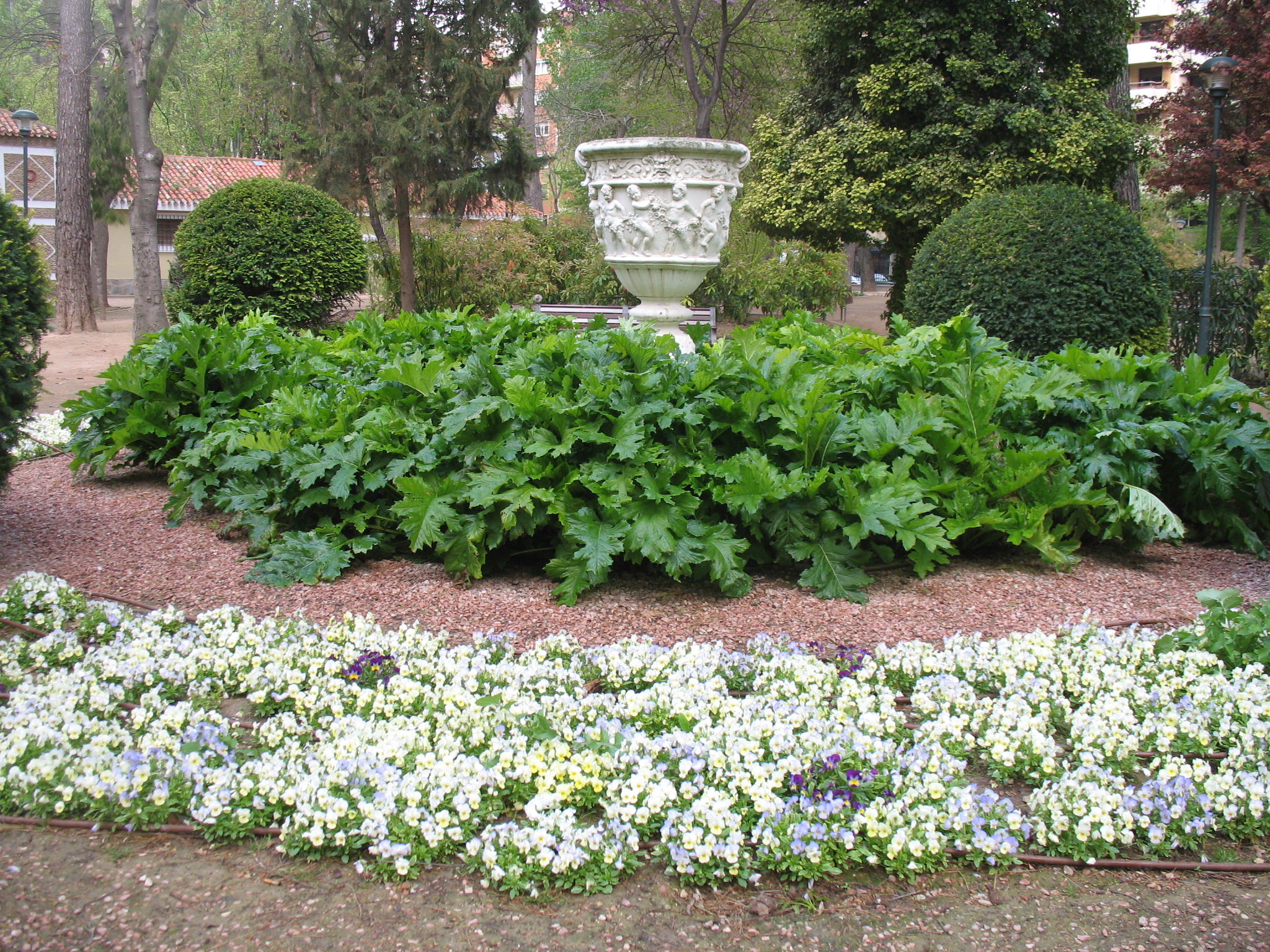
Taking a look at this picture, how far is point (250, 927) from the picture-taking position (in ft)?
6.99

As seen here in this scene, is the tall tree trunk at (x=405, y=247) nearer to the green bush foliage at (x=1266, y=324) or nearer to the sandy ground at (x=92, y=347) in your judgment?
the sandy ground at (x=92, y=347)

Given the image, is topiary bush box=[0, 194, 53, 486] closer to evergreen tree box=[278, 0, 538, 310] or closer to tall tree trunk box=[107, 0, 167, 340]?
tall tree trunk box=[107, 0, 167, 340]

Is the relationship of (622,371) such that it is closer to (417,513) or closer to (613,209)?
(417,513)

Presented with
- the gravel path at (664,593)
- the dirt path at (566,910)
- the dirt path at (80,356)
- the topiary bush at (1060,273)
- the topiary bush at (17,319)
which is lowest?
the dirt path at (566,910)

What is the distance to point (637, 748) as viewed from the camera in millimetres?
2676

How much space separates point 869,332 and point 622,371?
231cm

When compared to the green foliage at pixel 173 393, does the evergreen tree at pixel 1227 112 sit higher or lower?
higher

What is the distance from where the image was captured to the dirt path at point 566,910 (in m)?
2.11

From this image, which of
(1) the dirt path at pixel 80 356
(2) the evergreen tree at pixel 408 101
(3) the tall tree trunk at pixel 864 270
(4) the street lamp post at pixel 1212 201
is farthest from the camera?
(3) the tall tree trunk at pixel 864 270

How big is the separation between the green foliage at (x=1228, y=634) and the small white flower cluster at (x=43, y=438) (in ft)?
21.5

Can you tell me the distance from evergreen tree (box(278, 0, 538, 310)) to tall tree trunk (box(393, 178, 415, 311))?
2cm

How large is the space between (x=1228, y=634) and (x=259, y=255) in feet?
39.7

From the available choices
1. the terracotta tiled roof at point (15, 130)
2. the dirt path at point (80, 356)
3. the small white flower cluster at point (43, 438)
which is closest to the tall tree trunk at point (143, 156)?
the dirt path at point (80, 356)

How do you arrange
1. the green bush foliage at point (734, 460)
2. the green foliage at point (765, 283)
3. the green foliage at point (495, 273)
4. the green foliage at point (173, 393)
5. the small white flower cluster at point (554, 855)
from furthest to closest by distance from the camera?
1. the green foliage at point (495, 273)
2. the green foliage at point (765, 283)
3. the green foliage at point (173, 393)
4. the green bush foliage at point (734, 460)
5. the small white flower cluster at point (554, 855)
